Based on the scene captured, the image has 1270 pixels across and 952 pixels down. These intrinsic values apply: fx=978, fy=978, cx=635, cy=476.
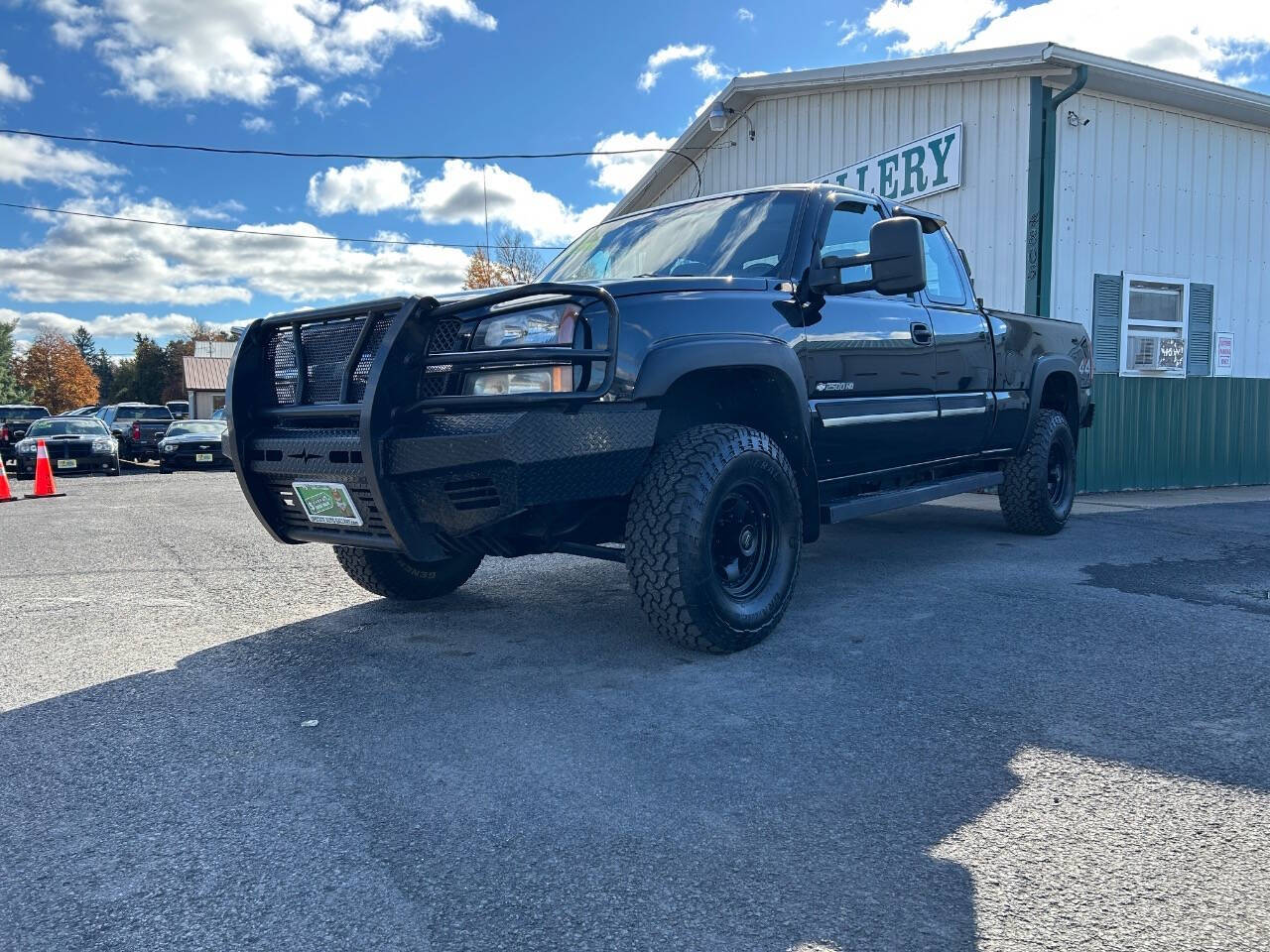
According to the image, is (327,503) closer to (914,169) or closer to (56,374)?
(914,169)

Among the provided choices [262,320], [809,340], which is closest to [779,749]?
[809,340]

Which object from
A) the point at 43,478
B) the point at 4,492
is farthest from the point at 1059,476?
the point at 43,478

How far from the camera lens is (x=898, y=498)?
205 inches

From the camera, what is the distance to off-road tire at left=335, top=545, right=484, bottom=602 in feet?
15.8

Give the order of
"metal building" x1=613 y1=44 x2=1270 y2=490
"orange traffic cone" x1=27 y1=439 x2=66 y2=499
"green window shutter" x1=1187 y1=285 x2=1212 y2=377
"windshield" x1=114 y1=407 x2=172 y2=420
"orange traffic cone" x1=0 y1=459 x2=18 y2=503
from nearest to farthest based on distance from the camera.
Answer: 1. "metal building" x1=613 y1=44 x2=1270 y2=490
2. "green window shutter" x1=1187 y1=285 x2=1212 y2=377
3. "orange traffic cone" x1=0 y1=459 x2=18 y2=503
4. "orange traffic cone" x1=27 y1=439 x2=66 y2=499
5. "windshield" x1=114 y1=407 x2=172 y2=420

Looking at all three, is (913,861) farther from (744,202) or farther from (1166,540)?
(1166,540)

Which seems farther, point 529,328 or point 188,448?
point 188,448

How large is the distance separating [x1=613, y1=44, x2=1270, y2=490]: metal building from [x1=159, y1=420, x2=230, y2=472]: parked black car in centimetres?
1353

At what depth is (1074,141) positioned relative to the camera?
1039 cm

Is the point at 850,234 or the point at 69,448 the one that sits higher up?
the point at 850,234

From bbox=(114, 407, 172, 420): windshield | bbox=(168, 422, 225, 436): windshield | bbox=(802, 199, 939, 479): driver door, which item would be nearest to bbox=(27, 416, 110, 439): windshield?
bbox=(168, 422, 225, 436): windshield

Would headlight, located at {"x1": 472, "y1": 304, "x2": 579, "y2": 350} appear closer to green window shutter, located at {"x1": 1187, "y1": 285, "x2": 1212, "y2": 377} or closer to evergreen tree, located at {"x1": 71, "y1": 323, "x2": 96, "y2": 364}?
green window shutter, located at {"x1": 1187, "y1": 285, "x2": 1212, "y2": 377}

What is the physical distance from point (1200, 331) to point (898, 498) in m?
8.64

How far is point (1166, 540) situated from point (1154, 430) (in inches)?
192
